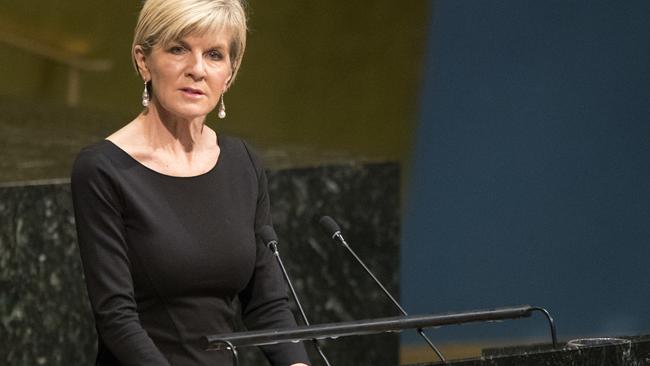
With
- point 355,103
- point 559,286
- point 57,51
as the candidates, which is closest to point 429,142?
point 355,103

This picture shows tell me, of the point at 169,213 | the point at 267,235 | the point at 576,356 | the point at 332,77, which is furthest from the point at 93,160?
the point at 332,77

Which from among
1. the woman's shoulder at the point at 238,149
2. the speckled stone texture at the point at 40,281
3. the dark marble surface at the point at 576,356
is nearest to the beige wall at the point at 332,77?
the speckled stone texture at the point at 40,281

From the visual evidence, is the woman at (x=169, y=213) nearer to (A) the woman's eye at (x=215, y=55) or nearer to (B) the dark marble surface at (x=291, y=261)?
(A) the woman's eye at (x=215, y=55)

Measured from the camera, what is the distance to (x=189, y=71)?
1950 mm

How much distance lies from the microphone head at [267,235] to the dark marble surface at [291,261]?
1.06 m

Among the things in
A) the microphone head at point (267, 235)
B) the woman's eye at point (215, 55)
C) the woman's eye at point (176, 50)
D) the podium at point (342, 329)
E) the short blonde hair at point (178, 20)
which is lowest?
the podium at point (342, 329)

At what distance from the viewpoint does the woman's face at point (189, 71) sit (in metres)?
1.95

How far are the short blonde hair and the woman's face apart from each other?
0.01 m

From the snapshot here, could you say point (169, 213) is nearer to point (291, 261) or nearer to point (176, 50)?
point (176, 50)

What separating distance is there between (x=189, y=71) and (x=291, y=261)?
137 cm

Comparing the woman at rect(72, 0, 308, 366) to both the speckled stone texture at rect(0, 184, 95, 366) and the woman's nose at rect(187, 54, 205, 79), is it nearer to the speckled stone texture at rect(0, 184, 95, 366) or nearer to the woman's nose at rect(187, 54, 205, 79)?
the woman's nose at rect(187, 54, 205, 79)

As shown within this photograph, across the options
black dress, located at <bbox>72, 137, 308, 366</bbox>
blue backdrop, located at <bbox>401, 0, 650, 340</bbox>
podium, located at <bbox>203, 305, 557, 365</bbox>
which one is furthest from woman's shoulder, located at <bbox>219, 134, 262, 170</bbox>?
blue backdrop, located at <bbox>401, 0, 650, 340</bbox>

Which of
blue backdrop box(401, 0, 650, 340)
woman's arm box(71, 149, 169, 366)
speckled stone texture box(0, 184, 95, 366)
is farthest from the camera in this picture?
blue backdrop box(401, 0, 650, 340)

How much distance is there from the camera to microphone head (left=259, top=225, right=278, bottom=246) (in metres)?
2.00
